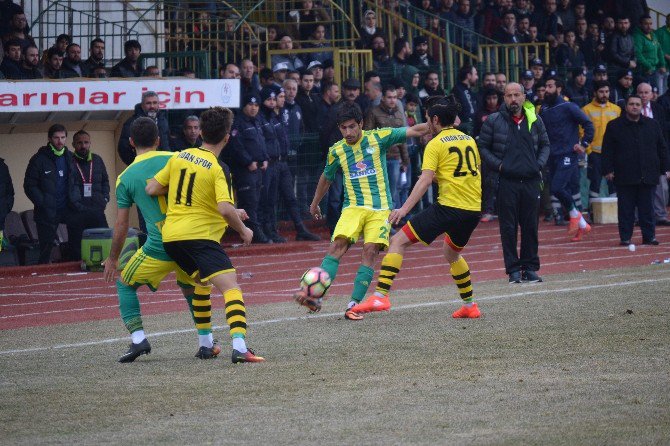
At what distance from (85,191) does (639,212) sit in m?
7.77

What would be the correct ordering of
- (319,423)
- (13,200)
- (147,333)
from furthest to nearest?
(13,200) < (147,333) < (319,423)

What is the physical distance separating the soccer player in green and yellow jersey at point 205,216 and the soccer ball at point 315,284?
2020 mm

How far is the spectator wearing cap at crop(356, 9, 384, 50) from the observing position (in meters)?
25.6

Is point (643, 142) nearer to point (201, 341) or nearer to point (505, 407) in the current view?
point (201, 341)

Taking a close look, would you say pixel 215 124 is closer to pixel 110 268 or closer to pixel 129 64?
pixel 110 268

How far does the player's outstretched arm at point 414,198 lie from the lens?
1211 cm

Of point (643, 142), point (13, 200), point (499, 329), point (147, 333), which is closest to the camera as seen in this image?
point (499, 329)

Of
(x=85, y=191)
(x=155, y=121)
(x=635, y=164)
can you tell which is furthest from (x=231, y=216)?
(x=635, y=164)

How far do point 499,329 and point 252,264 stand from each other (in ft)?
27.2

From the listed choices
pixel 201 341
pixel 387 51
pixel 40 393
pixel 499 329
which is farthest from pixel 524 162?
pixel 387 51

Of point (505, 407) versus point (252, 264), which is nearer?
point (505, 407)

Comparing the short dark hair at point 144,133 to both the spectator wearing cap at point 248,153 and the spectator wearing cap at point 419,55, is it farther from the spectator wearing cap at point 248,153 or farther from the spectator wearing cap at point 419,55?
the spectator wearing cap at point 419,55

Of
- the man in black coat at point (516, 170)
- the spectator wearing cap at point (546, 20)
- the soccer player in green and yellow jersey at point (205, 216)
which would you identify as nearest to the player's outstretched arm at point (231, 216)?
the soccer player in green and yellow jersey at point (205, 216)

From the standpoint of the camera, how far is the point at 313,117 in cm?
2284
